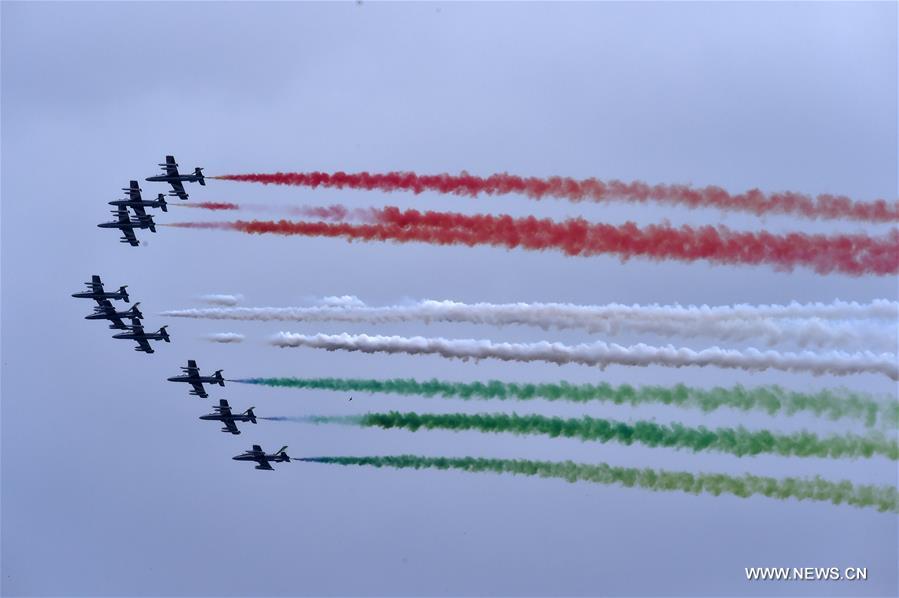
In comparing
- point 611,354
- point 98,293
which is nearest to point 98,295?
point 98,293

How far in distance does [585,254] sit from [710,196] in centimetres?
413

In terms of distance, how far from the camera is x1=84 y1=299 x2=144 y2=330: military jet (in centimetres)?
7769

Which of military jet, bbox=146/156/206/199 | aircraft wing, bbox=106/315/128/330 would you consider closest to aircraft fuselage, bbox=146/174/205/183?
military jet, bbox=146/156/206/199

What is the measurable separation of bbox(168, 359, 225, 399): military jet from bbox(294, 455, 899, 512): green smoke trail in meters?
17.2

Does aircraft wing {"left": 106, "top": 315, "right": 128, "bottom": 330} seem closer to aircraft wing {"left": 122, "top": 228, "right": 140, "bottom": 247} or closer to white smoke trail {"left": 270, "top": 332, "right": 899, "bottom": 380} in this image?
aircraft wing {"left": 122, "top": 228, "right": 140, "bottom": 247}

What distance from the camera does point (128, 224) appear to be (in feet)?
247

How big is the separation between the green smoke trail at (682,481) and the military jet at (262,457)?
1328cm

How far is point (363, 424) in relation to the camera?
60.9 m

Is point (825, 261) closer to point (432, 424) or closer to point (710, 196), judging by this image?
point (710, 196)

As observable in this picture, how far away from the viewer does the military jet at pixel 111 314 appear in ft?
255

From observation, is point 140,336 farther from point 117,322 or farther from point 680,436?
point 680,436

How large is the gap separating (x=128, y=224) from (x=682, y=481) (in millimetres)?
28764

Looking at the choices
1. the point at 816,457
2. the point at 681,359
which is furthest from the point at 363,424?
the point at 816,457

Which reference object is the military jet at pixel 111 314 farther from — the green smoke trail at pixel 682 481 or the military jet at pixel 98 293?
the green smoke trail at pixel 682 481
